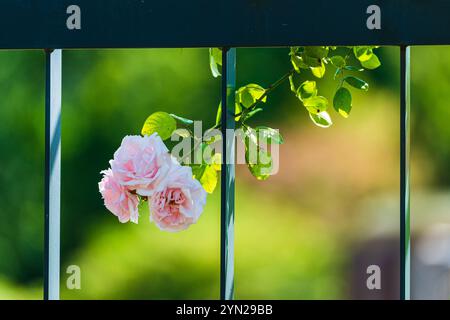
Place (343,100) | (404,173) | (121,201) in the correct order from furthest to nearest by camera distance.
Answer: (343,100), (121,201), (404,173)

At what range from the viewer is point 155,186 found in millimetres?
728

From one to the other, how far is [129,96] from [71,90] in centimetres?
23

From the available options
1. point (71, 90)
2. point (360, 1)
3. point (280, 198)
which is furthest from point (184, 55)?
point (360, 1)

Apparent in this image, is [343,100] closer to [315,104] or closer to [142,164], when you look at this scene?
[315,104]

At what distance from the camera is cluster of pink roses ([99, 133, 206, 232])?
720mm

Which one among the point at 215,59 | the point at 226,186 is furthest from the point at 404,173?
the point at 215,59

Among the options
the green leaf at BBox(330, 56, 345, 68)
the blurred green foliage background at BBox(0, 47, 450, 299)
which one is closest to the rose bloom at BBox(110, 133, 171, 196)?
the green leaf at BBox(330, 56, 345, 68)

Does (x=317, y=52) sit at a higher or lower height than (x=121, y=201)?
higher

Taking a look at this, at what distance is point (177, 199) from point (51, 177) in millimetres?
110

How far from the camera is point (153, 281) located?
9.67ft

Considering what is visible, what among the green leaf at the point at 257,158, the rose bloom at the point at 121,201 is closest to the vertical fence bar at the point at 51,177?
the rose bloom at the point at 121,201

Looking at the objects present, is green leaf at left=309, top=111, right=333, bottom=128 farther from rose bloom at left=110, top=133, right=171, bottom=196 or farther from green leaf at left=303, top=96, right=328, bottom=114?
rose bloom at left=110, top=133, right=171, bottom=196

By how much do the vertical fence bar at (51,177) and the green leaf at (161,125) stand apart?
157 mm

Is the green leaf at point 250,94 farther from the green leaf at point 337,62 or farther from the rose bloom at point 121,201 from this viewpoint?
the rose bloom at point 121,201
